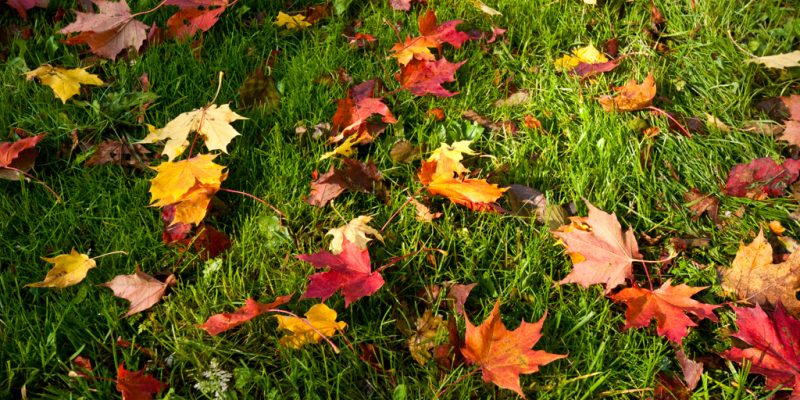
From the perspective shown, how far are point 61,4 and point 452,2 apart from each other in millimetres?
1605

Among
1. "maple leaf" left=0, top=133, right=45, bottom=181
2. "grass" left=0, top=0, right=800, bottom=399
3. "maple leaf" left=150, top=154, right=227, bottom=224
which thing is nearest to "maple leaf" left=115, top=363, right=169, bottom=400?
"grass" left=0, top=0, right=800, bottom=399

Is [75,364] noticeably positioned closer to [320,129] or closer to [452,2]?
[320,129]

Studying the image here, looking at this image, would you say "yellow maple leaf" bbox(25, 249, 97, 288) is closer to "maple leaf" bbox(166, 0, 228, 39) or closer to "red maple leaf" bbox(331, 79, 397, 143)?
"red maple leaf" bbox(331, 79, 397, 143)

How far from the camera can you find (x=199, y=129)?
2008 mm

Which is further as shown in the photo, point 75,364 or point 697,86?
point 697,86

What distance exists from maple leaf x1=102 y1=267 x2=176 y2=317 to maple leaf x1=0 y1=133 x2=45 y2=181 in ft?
1.77

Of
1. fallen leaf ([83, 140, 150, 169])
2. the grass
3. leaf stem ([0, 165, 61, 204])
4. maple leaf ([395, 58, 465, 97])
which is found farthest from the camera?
maple leaf ([395, 58, 465, 97])

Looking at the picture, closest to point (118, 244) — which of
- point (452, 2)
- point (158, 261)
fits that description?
point (158, 261)

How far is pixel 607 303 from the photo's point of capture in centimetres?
167

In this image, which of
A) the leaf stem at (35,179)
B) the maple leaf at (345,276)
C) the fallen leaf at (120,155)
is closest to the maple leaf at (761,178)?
the maple leaf at (345,276)

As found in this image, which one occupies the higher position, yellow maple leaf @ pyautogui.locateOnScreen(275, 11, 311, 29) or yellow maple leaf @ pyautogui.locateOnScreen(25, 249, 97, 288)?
yellow maple leaf @ pyautogui.locateOnScreen(275, 11, 311, 29)

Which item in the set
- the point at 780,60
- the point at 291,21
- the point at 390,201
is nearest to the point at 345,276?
the point at 390,201

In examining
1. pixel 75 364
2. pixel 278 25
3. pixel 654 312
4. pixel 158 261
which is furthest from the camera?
pixel 278 25

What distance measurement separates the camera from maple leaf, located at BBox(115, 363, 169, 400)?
144 cm
